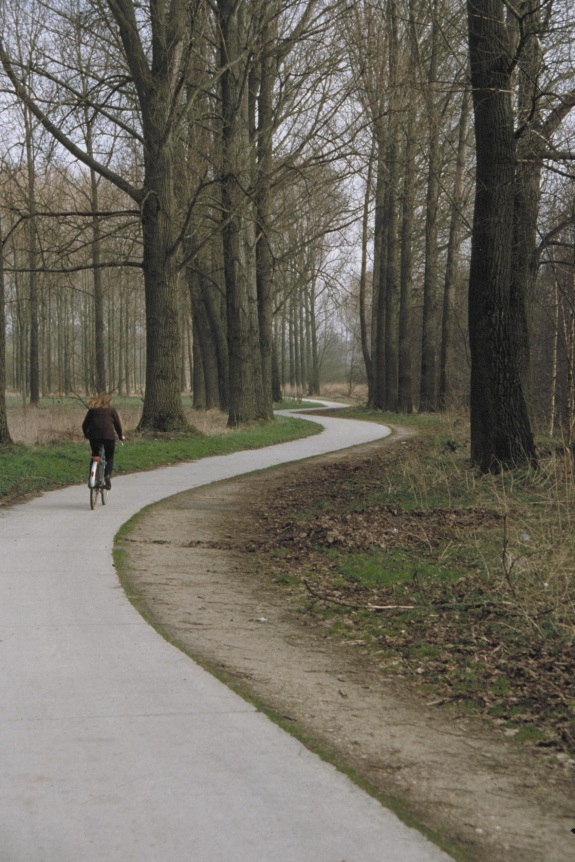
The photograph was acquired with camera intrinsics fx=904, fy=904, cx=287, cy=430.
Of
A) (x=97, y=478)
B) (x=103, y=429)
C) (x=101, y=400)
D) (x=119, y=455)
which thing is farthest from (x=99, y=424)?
(x=119, y=455)

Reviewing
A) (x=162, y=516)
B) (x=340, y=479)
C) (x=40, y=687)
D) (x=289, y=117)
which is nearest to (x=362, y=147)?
(x=289, y=117)

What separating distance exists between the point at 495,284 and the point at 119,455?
30.4 ft

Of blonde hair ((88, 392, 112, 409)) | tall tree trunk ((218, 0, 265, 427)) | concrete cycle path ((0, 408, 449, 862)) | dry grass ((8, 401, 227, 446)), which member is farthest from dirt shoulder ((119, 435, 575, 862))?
tall tree trunk ((218, 0, 265, 427))

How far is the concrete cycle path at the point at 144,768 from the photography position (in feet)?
11.6

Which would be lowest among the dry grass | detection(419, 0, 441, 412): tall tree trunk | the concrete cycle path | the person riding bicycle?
the concrete cycle path

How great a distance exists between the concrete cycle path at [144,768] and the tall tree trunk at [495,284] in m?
8.45

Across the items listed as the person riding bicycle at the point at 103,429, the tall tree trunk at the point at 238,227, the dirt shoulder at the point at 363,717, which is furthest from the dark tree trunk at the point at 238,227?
the dirt shoulder at the point at 363,717

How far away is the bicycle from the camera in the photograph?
13.4m

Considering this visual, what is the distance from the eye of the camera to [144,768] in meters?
4.25

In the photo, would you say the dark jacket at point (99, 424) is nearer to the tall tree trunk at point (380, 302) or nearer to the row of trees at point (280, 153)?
the row of trees at point (280, 153)

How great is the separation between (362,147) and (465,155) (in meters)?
7.46

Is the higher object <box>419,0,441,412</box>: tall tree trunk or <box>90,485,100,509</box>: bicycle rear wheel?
<box>419,0,441,412</box>: tall tree trunk

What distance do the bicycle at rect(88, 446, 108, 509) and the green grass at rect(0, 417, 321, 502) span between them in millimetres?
1548

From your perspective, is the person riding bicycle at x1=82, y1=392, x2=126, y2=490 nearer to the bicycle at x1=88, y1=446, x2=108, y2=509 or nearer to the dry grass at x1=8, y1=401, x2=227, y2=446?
the bicycle at x1=88, y1=446, x2=108, y2=509
